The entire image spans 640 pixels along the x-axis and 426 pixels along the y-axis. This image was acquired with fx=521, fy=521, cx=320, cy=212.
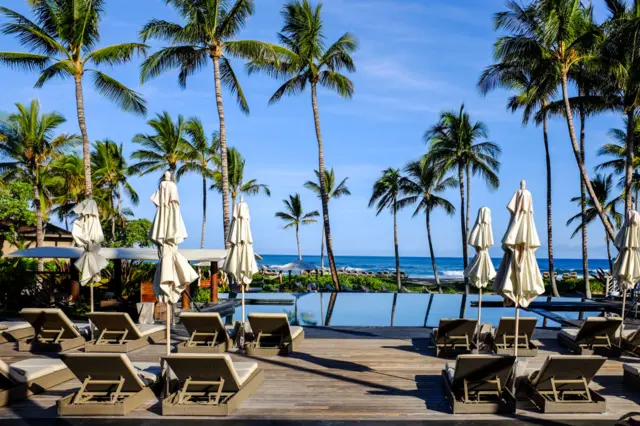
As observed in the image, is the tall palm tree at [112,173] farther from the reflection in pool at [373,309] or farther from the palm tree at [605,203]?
the palm tree at [605,203]

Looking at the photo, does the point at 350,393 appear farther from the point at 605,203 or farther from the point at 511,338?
the point at 605,203

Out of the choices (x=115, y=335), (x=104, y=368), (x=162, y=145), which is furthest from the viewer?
(x=162, y=145)

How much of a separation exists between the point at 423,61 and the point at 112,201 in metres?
27.2

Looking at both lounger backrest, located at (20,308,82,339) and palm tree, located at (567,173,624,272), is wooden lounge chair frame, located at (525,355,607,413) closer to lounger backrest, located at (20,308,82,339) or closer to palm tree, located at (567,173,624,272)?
lounger backrest, located at (20,308,82,339)

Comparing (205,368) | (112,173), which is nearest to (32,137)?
(112,173)

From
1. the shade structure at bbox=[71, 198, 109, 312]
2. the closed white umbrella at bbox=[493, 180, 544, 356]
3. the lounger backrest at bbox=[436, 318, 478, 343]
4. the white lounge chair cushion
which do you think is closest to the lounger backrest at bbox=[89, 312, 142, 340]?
the shade structure at bbox=[71, 198, 109, 312]

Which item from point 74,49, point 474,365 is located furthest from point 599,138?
point 474,365

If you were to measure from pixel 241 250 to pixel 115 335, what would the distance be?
250cm

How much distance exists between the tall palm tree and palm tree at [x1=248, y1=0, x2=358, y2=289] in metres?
16.7

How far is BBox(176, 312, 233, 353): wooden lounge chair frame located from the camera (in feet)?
26.8

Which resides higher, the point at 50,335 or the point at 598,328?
the point at 598,328

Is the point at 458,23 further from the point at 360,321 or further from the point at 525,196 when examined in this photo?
the point at 525,196

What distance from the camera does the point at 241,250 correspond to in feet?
30.4

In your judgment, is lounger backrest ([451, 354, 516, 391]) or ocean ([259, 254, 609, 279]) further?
ocean ([259, 254, 609, 279])
